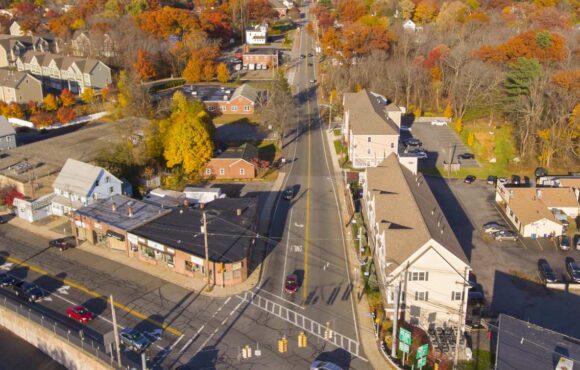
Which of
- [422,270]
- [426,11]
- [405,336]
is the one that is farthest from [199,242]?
→ [426,11]

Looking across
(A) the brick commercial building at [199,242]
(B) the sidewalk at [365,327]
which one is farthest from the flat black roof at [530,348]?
(A) the brick commercial building at [199,242]

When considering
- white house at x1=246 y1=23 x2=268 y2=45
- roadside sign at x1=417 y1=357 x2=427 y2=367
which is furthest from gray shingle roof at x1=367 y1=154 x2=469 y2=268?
white house at x1=246 y1=23 x2=268 y2=45

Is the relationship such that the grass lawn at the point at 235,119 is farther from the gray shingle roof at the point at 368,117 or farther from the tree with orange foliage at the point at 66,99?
the tree with orange foliage at the point at 66,99

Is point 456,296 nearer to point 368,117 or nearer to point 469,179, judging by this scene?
point 469,179

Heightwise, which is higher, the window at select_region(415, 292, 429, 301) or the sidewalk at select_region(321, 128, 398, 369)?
the window at select_region(415, 292, 429, 301)

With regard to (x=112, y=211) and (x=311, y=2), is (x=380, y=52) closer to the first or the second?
(x=112, y=211)

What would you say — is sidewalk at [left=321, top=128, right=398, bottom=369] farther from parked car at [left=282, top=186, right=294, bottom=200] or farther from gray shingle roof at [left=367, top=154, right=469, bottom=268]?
parked car at [left=282, top=186, right=294, bottom=200]
